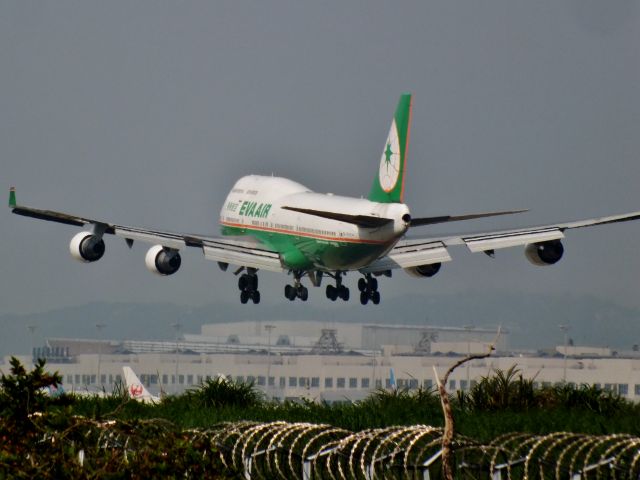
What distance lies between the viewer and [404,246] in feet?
282

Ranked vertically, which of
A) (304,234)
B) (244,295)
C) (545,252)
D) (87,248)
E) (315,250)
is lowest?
(244,295)

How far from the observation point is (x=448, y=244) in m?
85.0

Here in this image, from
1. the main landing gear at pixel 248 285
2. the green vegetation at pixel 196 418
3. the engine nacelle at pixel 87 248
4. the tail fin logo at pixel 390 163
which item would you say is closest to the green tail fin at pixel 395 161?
the tail fin logo at pixel 390 163

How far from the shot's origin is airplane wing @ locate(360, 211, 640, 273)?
3157 inches

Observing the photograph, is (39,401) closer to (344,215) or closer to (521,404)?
(521,404)

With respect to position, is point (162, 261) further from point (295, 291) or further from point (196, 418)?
point (196, 418)

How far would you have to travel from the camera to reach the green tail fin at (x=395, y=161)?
270 feet

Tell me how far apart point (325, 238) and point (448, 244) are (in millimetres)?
6732

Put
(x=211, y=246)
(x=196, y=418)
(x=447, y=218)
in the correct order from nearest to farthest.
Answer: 1. (x=196, y=418)
2. (x=447, y=218)
3. (x=211, y=246)

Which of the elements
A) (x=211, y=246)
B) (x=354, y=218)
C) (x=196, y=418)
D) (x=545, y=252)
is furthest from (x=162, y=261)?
(x=196, y=418)

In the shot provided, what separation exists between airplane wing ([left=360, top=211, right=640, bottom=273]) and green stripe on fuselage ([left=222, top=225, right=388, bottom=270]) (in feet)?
5.59

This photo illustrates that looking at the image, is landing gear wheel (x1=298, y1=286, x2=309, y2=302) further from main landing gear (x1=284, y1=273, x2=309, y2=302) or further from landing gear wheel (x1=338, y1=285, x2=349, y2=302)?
→ landing gear wheel (x1=338, y1=285, x2=349, y2=302)

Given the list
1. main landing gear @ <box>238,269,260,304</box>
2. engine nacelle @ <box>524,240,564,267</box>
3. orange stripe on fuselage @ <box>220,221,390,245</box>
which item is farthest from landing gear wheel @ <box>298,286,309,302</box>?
engine nacelle @ <box>524,240,564,267</box>

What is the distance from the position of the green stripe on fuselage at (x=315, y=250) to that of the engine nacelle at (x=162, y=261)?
20.7ft
